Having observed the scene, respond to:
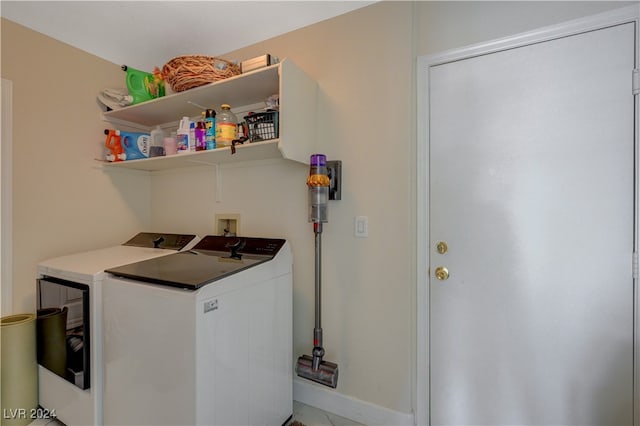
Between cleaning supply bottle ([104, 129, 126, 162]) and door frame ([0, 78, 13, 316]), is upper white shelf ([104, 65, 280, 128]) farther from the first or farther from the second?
door frame ([0, 78, 13, 316])

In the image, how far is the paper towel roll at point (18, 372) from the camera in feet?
5.08

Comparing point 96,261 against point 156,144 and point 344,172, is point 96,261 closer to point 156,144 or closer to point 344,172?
point 156,144

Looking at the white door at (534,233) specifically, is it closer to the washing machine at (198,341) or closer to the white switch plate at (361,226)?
the white switch plate at (361,226)

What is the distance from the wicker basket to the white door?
3.87 feet

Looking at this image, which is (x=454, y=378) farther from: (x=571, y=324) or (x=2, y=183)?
(x=2, y=183)

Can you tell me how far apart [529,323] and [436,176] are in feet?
2.75

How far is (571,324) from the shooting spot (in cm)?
128

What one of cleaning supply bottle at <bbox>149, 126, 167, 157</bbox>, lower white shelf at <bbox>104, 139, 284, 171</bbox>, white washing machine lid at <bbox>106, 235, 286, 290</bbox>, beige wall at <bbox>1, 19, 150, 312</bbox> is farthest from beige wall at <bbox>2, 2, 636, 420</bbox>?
cleaning supply bottle at <bbox>149, 126, 167, 157</bbox>

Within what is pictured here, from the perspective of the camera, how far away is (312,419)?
1631 mm

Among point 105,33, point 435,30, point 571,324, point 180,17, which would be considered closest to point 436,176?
point 435,30

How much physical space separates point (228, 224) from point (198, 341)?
1.09 meters

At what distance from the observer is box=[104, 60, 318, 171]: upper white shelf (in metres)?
1.48

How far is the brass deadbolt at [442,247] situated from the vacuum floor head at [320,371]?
2.82 ft

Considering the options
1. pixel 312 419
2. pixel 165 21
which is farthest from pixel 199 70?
pixel 312 419
